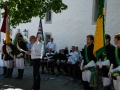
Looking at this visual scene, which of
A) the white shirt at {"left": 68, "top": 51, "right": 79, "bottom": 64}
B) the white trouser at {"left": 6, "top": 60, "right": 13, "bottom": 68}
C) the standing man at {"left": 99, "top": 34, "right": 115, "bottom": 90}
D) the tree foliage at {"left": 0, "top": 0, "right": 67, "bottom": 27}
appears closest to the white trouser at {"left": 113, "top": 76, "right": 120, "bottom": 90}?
the standing man at {"left": 99, "top": 34, "right": 115, "bottom": 90}

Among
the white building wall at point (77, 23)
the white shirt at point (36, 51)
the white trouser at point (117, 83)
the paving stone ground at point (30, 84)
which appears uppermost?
the white building wall at point (77, 23)

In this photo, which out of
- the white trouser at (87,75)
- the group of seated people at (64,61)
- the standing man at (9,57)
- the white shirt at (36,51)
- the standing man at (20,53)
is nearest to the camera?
the white trouser at (87,75)

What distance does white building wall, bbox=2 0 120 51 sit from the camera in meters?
12.7

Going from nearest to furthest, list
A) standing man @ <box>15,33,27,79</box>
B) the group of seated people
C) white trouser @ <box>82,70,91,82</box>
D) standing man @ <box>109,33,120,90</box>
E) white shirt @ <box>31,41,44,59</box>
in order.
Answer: standing man @ <box>109,33,120,90</box>
white trouser @ <box>82,70,91,82</box>
white shirt @ <box>31,41,44,59</box>
standing man @ <box>15,33,27,79</box>
the group of seated people

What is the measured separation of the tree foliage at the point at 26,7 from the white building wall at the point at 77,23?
9.25 feet

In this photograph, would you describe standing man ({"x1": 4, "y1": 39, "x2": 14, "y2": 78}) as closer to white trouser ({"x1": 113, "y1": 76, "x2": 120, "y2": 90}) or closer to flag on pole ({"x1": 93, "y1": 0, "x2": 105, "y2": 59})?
flag on pole ({"x1": 93, "y1": 0, "x2": 105, "y2": 59})

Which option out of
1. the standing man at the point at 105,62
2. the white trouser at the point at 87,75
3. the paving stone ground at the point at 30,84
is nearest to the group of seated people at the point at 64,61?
the paving stone ground at the point at 30,84

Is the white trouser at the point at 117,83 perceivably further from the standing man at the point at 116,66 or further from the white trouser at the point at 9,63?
the white trouser at the point at 9,63

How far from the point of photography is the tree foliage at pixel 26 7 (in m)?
11.1

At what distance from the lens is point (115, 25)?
41.4 ft

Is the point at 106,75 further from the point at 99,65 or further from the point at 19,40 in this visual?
the point at 19,40

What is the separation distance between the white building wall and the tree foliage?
111 inches

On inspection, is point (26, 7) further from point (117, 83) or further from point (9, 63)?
point (117, 83)

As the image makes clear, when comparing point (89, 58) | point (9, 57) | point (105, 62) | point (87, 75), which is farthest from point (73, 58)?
point (105, 62)
